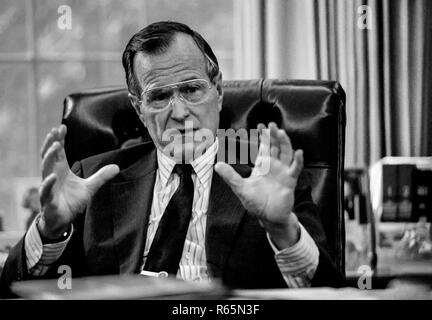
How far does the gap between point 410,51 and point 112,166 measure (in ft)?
1.98

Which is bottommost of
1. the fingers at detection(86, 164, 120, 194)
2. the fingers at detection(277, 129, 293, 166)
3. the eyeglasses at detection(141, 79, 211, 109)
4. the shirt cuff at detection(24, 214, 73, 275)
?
the shirt cuff at detection(24, 214, 73, 275)

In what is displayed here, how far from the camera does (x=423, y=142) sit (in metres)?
1.23

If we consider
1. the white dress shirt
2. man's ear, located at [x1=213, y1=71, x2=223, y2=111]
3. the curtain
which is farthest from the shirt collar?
the curtain

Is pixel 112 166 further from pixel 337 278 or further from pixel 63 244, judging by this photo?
pixel 337 278

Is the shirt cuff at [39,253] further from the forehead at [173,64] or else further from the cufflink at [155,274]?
the forehead at [173,64]

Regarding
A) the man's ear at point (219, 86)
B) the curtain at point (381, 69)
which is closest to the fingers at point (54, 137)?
the man's ear at point (219, 86)

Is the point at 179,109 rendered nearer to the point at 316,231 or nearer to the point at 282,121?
the point at 282,121

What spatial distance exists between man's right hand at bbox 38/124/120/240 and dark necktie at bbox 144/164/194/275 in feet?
0.41

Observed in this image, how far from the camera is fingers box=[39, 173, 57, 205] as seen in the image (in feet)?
3.42

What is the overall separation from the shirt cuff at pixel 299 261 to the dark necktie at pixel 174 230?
0.53ft

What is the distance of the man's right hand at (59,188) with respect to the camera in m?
1.05

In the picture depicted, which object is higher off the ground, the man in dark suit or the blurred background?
the blurred background

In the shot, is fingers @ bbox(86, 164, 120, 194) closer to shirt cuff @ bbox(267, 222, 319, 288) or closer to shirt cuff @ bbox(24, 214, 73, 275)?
shirt cuff @ bbox(24, 214, 73, 275)
